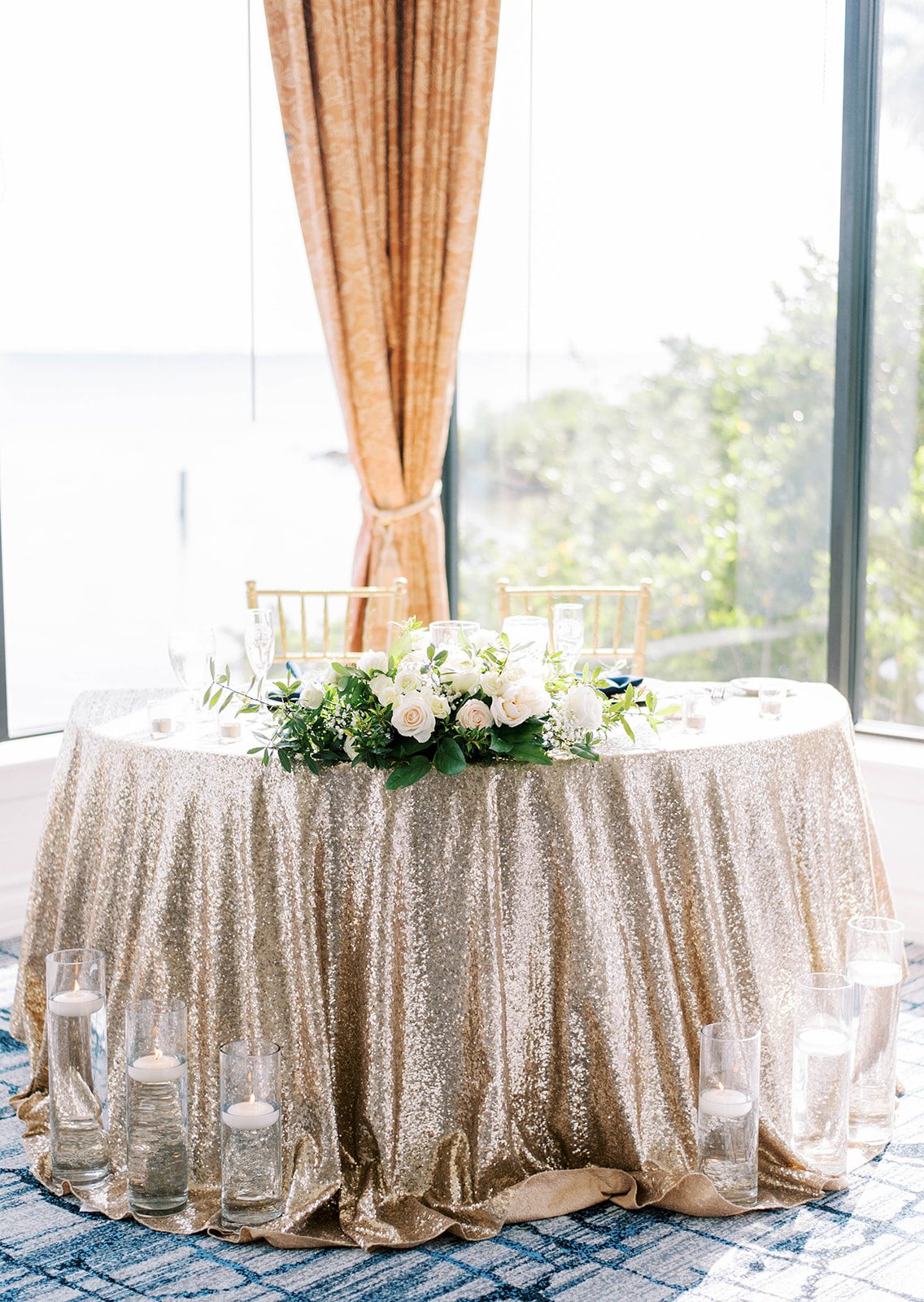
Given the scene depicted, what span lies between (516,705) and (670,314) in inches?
110

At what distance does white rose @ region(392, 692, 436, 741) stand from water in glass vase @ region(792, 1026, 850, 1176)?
37.4 inches

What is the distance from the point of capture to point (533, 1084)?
2.65m

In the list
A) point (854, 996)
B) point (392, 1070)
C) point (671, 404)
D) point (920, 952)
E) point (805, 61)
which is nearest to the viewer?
point (392, 1070)

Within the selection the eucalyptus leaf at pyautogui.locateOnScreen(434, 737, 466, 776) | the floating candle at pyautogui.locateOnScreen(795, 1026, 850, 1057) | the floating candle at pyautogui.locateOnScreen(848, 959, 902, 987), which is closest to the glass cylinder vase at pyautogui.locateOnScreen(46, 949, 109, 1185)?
the eucalyptus leaf at pyautogui.locateOnScreen(434, 737, 466, 776)

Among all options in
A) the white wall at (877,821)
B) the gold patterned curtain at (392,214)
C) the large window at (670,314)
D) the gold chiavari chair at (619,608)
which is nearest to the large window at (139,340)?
the gold patterned curtain at (392,214)

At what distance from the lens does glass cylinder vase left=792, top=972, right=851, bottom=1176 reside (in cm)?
269

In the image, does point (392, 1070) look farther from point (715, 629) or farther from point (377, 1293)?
point (715, 629)

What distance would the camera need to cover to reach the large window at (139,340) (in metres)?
4.45

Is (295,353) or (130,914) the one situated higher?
(295,353)

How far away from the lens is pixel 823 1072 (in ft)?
8.84

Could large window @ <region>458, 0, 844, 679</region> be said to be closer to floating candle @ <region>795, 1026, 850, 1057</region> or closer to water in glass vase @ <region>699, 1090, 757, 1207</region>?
floating candle @ <region>795, 1026, 850, 1057</region>

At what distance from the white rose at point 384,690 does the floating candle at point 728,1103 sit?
0.90 m

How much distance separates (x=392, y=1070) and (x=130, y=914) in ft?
1.96

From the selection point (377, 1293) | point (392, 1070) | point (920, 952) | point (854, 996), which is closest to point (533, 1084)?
point (392, 1070)
